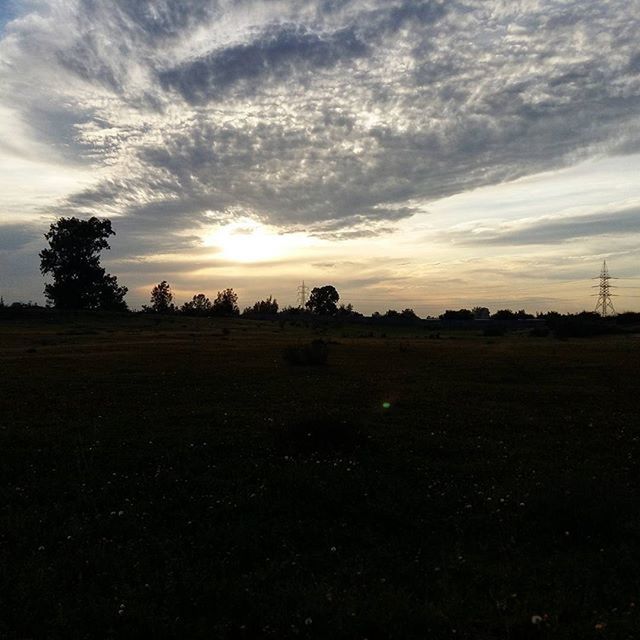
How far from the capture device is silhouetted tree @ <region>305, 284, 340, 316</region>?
17438cm

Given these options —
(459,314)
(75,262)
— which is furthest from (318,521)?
(459,314)

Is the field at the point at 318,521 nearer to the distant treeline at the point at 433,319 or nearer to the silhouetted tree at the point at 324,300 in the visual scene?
the distant treeline at the point at 433,319

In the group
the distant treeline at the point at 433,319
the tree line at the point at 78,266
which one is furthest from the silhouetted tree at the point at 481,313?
the tree line at the point at 78,266

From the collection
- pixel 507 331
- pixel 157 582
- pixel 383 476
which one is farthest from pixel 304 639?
pixel 507 331

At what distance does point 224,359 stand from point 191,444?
22238 mm

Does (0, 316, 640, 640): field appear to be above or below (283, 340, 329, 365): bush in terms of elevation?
below

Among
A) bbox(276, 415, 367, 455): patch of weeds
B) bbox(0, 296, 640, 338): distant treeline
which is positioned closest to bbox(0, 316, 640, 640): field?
bbox(276, 415, 367, 455): patch of weeds

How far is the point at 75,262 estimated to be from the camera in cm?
10369

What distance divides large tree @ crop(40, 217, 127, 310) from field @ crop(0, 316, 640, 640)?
9489 cm

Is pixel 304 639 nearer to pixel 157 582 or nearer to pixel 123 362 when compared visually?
pixel 157 582

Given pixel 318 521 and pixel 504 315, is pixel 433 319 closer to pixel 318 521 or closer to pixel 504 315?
pixel 504 315

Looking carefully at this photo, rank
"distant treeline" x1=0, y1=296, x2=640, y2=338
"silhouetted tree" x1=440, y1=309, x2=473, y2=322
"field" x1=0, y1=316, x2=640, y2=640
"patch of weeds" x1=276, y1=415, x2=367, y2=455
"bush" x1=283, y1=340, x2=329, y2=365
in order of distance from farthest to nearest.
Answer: "silhouetted tree" x1=440, y1=309, x2=473, y2=322 < "distant treeline" x1=0, y1=296, x2=640, y2=338 < "bush" x1=283, y1=340, x2=329, y2=365 < "patch of weeds" x1=276, y1=415, x2=367, y2=455 < "field" x1=0, y1=316, x2=640, y2=640

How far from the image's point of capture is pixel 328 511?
8.48m

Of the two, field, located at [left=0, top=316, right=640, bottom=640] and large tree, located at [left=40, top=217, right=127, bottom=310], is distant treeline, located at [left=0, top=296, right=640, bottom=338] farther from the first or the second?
field, located at [left=0, top=316, right=640, bottom=640]
